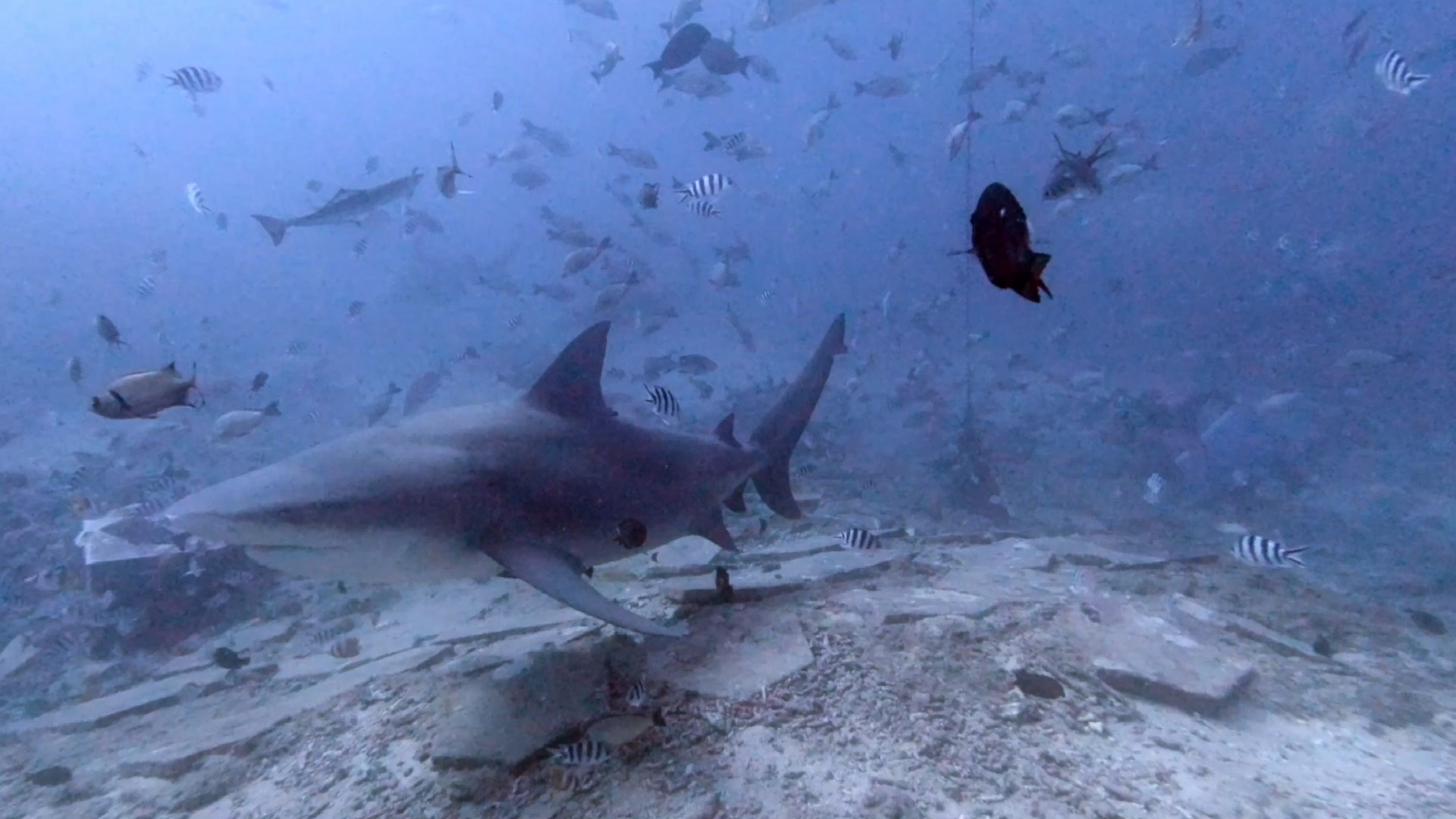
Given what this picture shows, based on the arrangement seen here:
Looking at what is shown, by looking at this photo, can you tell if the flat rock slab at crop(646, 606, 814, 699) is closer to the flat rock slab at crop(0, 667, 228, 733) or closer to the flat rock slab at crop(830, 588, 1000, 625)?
the flat rock slab at crop(830, 588, 1000, 625)

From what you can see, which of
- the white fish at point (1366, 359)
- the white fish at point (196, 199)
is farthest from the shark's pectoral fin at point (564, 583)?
the white fish at point (1366, 359)

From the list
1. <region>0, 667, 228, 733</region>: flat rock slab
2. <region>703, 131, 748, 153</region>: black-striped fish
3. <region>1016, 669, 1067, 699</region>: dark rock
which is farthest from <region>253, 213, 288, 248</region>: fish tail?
<region>1016, 669, 1067, 699</region>: dark rock

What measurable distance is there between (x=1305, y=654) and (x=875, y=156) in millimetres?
165981

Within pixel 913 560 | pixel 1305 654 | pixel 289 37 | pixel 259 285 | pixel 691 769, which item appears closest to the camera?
pixel 691 769

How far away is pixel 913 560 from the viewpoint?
7.20 m

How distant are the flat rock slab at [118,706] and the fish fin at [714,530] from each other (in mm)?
4651

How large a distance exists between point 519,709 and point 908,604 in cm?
266

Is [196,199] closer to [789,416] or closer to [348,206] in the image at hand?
[348,206]

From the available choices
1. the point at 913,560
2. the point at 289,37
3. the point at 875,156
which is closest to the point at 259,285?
the point at 913,560

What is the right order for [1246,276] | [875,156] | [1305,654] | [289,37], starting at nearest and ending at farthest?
[1305,654] → [1246,276] → [875,156] → [289,37]

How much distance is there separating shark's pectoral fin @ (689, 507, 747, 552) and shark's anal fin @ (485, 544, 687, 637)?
144cm

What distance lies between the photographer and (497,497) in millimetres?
4094

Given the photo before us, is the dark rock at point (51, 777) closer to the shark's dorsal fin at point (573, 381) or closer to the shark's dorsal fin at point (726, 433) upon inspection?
the shark's dorsal fin at point (573, 381)

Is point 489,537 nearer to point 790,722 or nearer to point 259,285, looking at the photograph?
point 790,722
